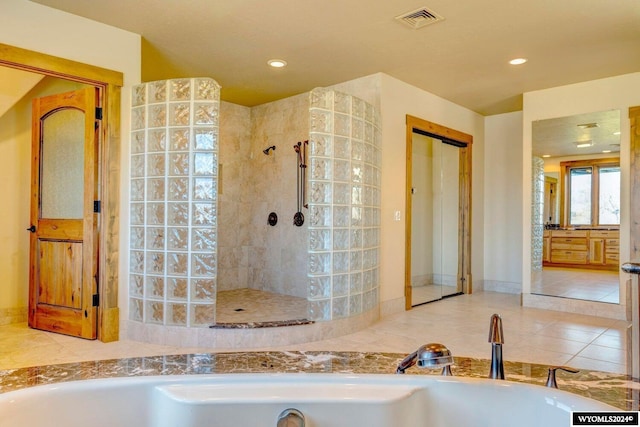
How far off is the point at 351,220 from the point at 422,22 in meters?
1.71

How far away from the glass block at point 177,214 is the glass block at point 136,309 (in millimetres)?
726

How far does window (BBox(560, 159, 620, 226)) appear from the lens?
4.38 meters

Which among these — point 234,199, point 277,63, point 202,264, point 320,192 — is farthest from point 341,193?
point 234,199

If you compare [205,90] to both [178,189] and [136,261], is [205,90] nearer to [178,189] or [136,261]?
[178,189]

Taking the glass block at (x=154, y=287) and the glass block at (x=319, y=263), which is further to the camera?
the glass block at (x=319, y=263)

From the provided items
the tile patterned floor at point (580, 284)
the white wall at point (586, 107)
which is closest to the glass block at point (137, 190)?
the white wall at point (586, 107)

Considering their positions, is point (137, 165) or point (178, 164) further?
point (137, 165)

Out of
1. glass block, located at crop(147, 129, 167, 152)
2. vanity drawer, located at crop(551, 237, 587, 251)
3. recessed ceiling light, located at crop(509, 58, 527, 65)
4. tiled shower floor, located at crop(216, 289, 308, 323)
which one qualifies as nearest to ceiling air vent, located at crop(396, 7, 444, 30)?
recessed ceiling light, located at crop(509, 58, 527, 65)

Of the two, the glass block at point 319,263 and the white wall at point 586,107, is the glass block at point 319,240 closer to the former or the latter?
the glass block at point 319,263

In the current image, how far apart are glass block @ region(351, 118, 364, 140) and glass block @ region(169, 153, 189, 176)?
147 cm

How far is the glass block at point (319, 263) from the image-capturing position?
3.50m

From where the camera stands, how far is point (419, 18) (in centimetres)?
310

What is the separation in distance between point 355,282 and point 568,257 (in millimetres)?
2810

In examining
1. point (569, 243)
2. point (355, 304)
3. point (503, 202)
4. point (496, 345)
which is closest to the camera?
point (496, 345)
